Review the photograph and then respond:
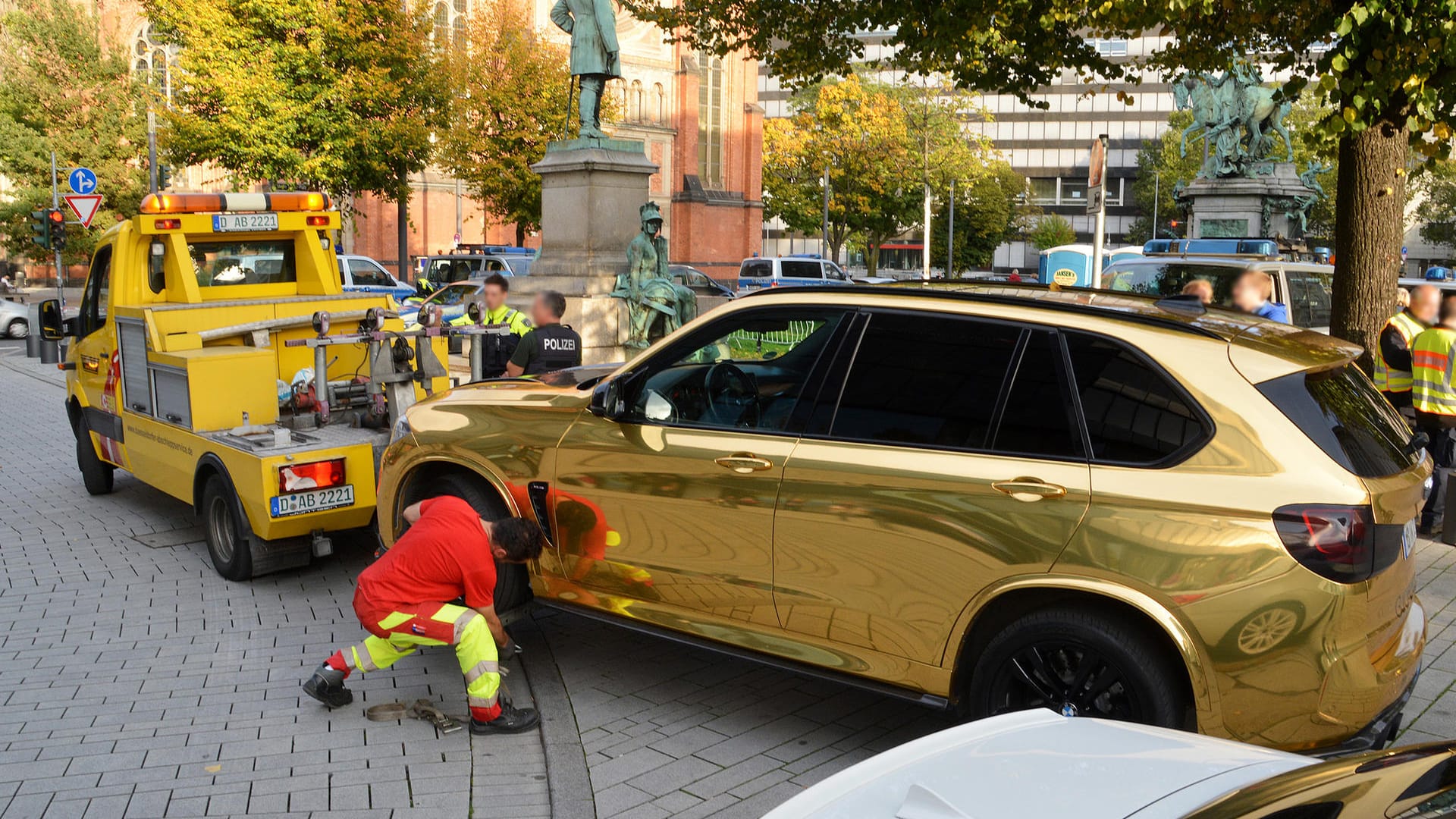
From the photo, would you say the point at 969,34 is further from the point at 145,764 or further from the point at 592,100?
the point at 145,764

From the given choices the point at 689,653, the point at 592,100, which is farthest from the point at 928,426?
the point at 592,100

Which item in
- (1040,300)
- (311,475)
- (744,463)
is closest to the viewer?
(1040,300)

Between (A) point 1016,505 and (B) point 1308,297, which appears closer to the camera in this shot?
(A) point 1016,505

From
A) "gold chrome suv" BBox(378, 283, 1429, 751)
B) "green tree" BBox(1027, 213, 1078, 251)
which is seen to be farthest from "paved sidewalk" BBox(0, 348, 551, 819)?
"green tree" BBox(1027, 213, 1078, 251)

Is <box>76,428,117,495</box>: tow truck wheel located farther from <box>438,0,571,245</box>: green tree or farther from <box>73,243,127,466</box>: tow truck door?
<box>438,0,571,245</box>: green tree

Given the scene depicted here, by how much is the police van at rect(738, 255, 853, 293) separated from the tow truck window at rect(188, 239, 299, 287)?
2170 centimetres

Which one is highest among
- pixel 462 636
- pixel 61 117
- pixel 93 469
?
pixel 61 117

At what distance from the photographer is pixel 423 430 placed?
5.83 metres

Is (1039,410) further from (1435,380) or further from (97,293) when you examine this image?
(97,293)

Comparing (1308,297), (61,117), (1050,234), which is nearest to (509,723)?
(1308,297)

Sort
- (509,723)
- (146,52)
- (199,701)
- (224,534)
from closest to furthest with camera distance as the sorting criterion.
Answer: (509,723)
(199,701)
(224,534)
(146,52)

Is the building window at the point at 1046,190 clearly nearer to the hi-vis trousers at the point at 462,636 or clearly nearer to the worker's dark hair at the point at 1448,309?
the worker's dark hair at the point at 1448,309

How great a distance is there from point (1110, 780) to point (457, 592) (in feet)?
10.7

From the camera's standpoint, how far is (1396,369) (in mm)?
9141
